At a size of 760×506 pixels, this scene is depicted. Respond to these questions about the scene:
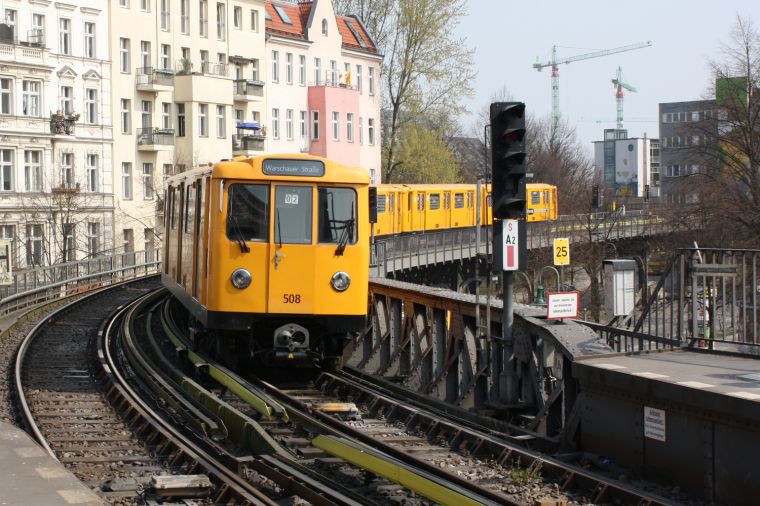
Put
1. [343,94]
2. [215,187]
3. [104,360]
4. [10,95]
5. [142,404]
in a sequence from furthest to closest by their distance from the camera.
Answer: [343,94] < [10,95] < [104,360] < [215,187] < [142,404]

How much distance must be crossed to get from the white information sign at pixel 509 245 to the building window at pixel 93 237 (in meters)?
43.0

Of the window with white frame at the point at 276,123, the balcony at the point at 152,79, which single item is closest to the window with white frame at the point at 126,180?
the balcony at the point at 152,79

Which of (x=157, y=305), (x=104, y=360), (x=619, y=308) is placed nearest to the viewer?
(x=619, y=308)

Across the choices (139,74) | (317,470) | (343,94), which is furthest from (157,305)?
(343,94)

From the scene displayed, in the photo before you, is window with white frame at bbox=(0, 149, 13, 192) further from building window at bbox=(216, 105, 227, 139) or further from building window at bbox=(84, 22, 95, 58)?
building window at bbox=(216, 105, 227, 139)

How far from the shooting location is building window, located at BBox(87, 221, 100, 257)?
55.8 metres

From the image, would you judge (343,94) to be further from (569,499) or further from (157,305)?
(569,499)

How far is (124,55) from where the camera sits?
196ft

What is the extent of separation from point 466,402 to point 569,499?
16.6 ft

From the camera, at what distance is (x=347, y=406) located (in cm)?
1466

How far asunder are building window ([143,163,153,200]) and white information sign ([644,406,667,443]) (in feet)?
167

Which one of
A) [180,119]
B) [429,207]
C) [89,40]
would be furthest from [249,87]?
[429,207]

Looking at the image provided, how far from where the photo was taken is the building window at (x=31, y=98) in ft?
174

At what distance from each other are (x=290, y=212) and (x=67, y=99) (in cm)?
4147
